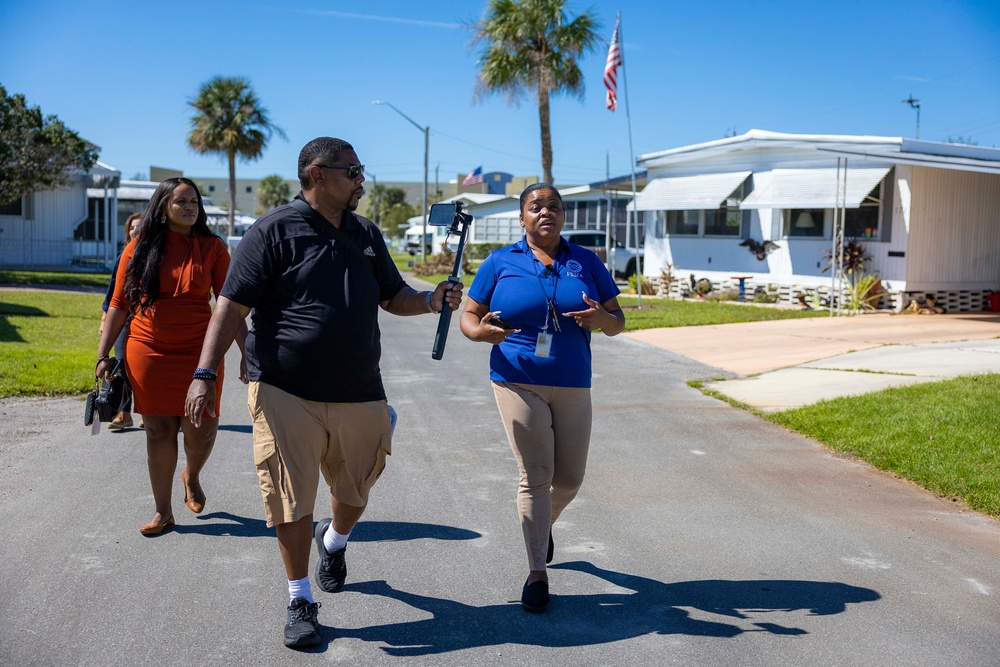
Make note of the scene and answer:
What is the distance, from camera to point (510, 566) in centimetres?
489

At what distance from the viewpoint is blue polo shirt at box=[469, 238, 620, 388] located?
14.6 ft

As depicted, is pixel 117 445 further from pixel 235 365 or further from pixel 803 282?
pixel 803 282

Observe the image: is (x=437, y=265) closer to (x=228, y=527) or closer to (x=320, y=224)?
(x=228, y=527)

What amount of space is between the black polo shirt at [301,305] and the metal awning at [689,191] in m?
20.7

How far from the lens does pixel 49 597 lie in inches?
170

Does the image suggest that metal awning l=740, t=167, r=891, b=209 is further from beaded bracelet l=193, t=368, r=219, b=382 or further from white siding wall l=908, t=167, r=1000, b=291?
beaded bracelet l=193, t=368, r=219, b=382

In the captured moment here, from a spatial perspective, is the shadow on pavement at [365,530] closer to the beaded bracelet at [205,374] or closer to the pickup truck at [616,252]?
Answer: the beaded bracelet at [205,374]

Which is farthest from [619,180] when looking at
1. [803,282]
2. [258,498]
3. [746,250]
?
[258,498]

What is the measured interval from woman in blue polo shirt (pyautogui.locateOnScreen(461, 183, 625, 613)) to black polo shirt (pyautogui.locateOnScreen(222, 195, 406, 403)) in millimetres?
612

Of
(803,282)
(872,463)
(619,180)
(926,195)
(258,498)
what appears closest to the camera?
(258,498)

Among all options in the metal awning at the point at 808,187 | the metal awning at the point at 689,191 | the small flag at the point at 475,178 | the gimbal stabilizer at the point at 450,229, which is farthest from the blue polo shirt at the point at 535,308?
the small flag at the point at 475,178

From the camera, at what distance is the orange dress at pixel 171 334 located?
204 inches

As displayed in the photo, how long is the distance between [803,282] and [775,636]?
1924 centimetres

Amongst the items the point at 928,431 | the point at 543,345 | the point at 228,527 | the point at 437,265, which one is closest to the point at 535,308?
the point at 543,345
